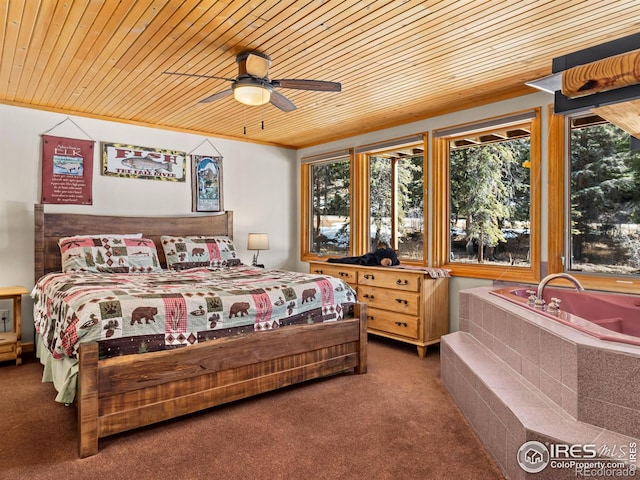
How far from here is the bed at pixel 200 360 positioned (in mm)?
2105

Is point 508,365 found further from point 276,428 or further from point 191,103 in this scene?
point 191,103

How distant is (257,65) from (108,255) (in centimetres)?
226

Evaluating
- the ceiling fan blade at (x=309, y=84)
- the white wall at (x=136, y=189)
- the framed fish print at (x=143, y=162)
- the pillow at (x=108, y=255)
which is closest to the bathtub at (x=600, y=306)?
the ceiling fan blade at (x=309, y=84)

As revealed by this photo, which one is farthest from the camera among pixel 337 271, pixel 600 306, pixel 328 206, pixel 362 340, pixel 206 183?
pixel 328 206

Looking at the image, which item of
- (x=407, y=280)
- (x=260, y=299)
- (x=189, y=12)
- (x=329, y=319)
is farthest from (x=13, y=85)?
(x=407, y=280)

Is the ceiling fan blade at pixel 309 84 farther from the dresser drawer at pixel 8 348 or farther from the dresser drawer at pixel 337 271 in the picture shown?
the dresser drawer at pixel 8 348

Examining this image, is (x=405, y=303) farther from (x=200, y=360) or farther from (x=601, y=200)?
(x=200, y=360)

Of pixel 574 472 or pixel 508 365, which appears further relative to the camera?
pixel 508 365

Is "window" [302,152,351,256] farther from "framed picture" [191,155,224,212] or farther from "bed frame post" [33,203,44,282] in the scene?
"bed frame post" [33,203,44,282]

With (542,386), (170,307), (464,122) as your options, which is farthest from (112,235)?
(542,386)

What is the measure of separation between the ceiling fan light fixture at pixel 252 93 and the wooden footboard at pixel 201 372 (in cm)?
A: 159

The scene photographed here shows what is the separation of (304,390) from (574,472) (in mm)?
1795

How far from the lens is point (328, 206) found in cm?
563

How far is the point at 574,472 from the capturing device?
4.86 ft
